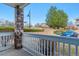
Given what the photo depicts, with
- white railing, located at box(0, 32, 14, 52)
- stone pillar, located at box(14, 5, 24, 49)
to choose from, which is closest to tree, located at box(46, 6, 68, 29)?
stone pillar, located at box(14, 5, 24, 49)

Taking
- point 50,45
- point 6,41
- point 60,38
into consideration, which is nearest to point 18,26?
point 6,41

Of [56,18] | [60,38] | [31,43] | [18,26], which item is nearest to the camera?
[60,38]

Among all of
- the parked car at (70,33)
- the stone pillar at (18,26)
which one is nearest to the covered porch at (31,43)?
the stone pillar at (18,26)

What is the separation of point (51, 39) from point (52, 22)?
0.26 meters

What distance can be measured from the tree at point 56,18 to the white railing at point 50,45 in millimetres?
204

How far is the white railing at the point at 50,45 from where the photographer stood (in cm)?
241

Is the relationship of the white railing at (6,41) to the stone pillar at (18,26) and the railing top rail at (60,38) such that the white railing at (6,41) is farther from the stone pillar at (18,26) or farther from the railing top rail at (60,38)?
the railing top rail at (60,38)

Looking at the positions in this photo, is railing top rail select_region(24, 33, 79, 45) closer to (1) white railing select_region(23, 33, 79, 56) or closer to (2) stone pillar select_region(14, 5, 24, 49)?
(1) white railing select_region(23, 33, 79, 56)

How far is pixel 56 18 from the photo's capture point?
2768 millimetres

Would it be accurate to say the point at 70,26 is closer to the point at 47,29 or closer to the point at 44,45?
the point at 47,29

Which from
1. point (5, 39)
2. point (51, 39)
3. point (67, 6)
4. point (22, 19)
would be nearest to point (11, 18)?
point (22, 19)

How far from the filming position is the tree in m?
2.72

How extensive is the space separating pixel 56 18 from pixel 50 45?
0.43 meters

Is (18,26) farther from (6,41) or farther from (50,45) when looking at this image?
(50,45)
